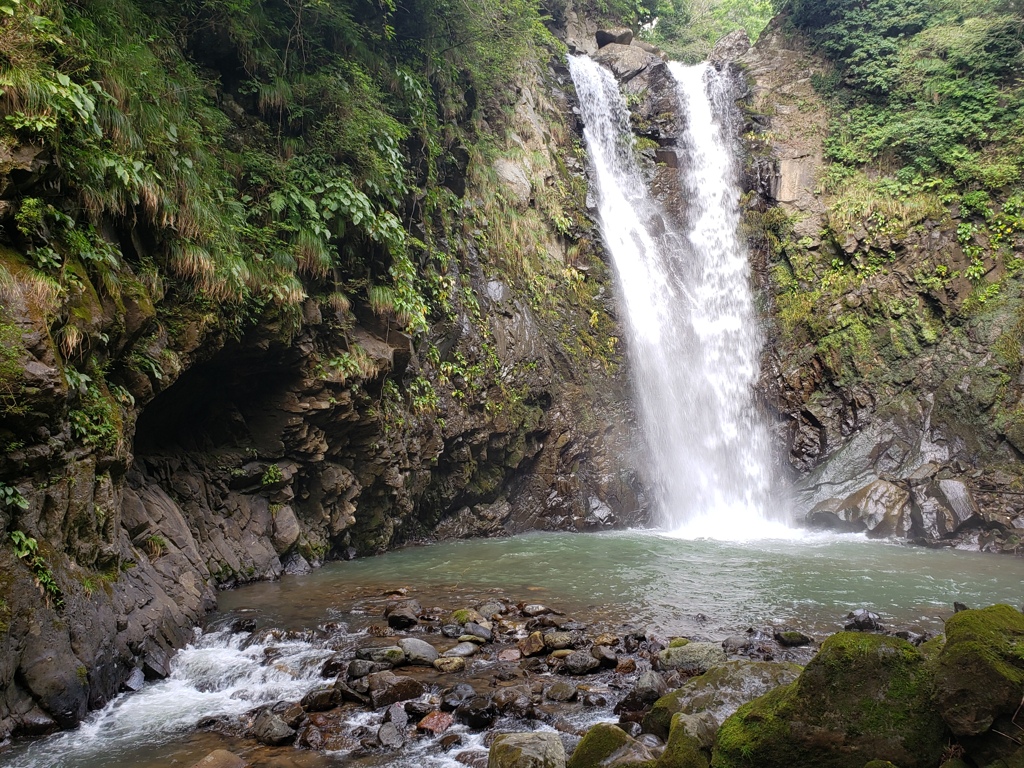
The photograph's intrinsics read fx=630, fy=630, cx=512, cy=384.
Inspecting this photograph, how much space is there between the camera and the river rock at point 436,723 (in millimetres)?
4602

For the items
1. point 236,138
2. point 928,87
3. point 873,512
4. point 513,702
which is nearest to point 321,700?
point 513,702

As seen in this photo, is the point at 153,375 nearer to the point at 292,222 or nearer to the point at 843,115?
the point at 292,222

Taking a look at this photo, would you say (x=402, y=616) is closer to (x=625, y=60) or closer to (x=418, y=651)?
(x=418, y=651)

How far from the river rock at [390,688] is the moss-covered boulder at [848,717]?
103 inches

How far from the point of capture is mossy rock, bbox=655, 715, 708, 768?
3.32 metres

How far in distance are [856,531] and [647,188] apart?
12.0 meters

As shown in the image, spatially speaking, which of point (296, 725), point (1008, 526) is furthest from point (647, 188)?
point (296, 725)

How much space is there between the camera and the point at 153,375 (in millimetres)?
6625

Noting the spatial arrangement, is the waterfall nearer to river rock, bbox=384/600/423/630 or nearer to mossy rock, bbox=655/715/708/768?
river rock, bbox=384/600/423/630

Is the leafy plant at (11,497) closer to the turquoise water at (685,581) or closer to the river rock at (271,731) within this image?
the river rock at (271,731)

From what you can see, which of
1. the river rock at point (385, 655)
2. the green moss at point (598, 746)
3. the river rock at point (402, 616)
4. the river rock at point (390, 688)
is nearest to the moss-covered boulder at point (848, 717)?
the green moss at point (598, 746)

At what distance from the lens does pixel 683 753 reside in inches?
133

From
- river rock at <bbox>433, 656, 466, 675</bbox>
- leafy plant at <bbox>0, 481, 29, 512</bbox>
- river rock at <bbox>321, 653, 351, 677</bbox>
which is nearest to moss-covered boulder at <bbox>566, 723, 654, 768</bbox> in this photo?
river rock at <bbox>433, 656, 466, 675</bbox>

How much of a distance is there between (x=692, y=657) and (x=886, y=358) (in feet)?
42.4
